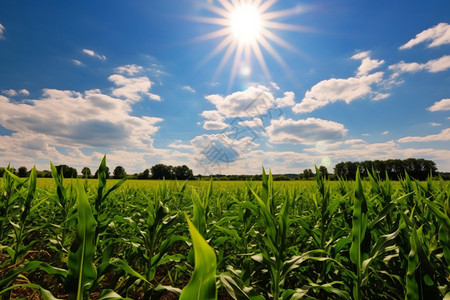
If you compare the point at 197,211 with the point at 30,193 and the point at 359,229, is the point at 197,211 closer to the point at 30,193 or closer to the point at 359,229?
the point at 359,229

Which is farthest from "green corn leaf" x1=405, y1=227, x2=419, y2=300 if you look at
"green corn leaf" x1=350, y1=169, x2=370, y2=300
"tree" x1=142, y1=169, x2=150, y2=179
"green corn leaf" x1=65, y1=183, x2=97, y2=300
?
"tree" x1=142, y1=169, x2=150, y2=179

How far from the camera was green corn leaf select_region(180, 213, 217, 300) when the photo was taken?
1.88ft

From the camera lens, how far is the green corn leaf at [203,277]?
22.6 inches

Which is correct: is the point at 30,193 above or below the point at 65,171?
below

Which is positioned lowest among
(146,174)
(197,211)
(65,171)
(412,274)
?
(412,274)

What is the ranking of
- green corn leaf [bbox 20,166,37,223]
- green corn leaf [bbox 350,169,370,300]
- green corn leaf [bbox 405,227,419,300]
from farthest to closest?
green corn leaf [bbox 20,166,37,223]
green corn leaf [bbox 350,169,370,300]
green corn leaf [bbox 405,227,419,300]

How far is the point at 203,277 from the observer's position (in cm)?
62

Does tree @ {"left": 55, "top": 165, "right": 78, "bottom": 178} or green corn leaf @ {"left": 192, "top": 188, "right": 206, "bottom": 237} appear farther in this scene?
tree @ {"left": 55, "top": 165, "right": 78, "bottom": 178}

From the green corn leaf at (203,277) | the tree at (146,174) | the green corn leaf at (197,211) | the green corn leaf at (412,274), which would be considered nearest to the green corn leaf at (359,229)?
the green corn leaf at (412,274)

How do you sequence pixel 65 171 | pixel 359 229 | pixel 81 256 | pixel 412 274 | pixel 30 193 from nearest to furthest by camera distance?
pixel 81 256 → pixel 412 274 → pixel 359 229 → pixel 30 193 → pixel 65 171

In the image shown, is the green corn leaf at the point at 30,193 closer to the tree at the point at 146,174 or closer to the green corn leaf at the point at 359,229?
the green corn leaf at the point at 359,229

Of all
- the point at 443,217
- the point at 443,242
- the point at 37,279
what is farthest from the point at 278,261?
the point at 37,279

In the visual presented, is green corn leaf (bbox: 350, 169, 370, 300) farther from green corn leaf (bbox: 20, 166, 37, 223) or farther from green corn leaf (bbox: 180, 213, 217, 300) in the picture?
green corn leaf (bbox: 20, 166, 37, 223)

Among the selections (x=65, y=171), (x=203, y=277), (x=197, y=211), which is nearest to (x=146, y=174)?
(x=65, y=171)
